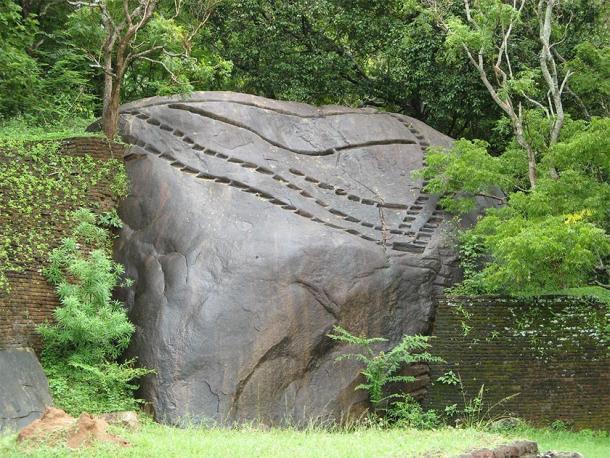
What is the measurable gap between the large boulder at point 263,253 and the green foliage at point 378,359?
19 centimetres

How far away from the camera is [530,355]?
1304 cm

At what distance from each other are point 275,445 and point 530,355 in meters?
5.85

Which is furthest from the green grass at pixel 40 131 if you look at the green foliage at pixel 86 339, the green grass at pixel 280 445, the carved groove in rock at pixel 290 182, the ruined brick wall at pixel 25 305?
the green grass at pixel 280 445

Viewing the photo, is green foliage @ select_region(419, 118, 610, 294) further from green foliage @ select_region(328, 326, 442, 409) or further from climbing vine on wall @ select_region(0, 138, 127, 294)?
climbing vine on wall @ select_region(0, 138, 127, 294)

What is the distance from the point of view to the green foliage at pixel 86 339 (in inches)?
458

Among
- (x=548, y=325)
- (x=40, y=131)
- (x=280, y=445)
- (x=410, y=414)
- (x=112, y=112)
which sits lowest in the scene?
(x=410, y=414)

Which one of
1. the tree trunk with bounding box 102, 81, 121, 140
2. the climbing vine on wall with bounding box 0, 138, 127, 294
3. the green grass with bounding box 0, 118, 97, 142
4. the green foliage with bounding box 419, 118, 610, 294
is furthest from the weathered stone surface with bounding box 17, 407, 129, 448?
the tree trunk with bounding box 102, 81, 121, 140

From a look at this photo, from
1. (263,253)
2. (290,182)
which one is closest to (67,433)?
(263,253)

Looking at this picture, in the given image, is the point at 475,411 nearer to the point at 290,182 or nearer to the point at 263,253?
the point at 263,253

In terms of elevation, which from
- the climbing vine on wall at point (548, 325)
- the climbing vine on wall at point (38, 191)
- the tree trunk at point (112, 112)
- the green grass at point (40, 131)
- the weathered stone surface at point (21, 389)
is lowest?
the weathered stone surface at point (21, 389)

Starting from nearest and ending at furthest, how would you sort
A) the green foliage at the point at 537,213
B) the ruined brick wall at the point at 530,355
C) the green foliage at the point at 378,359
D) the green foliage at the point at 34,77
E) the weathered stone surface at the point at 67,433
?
the weathered stone surface at the point at 67,433 < the green foliage at the point at 537,213 < the green foliage at the point at 378,359 < the ruined brick wall at the point at 530,355 < the green foliage at the point at 34,77

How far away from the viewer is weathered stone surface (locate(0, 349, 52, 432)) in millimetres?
10500

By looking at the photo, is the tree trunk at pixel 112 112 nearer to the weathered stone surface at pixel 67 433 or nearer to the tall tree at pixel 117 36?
the tall tree at pixel 117 36

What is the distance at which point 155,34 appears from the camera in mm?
14984
